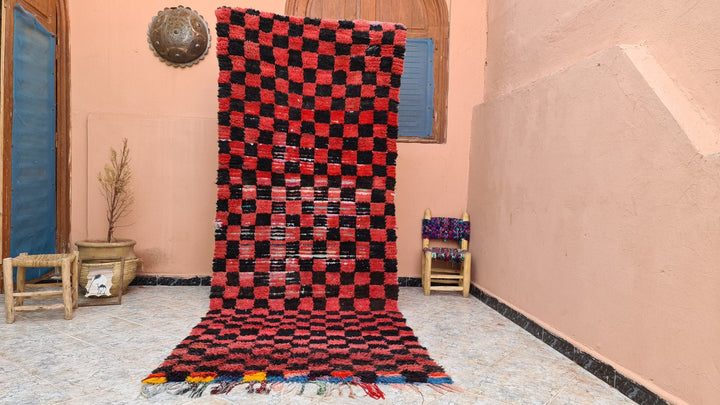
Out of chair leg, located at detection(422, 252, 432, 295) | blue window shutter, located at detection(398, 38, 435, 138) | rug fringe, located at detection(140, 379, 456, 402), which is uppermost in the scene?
blue window shutter, located at detection(398, 38, 435, 138)

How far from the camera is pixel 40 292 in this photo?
93.7 inches

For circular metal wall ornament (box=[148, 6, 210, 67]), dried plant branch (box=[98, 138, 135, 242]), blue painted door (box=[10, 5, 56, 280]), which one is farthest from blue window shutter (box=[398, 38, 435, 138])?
blue painted door (box=[10, 5, 56, 280])

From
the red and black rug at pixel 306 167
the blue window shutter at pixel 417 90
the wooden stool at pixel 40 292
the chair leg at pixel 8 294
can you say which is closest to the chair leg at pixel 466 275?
the red and black rug at pixel 306 167

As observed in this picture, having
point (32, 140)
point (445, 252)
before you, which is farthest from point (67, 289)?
point (445, 252)

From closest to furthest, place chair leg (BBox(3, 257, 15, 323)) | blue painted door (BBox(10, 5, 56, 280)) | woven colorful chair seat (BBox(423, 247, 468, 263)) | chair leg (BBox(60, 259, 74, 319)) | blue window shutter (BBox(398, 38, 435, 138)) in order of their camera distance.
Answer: chair leg (BBox(3, 257, 15, 323)), chair leg (BBox(60, 259, 74, 319)), blue painted door (BBox(10, 5, 56, 280)), woven colorful chair seat (BBox(423, 247, 468, 263)), blue window shutter (BBox(398, 38, 435, 138))

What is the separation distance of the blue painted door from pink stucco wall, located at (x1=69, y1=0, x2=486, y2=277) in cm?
18

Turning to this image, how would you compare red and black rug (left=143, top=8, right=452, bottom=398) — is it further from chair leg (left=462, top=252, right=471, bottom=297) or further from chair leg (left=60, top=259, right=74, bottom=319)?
chair leg (left=60, top=259, right=74, bottom=319)

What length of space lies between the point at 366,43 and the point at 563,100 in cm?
141

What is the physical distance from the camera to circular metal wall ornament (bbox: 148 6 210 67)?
332 cm

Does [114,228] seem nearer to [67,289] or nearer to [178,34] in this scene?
[67,289]

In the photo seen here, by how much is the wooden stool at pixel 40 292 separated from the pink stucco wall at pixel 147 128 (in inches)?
33.7

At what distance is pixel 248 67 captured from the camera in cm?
290

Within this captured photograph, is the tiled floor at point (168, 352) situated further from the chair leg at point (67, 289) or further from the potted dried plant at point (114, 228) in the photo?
the potted dried plant at point (114, 228)

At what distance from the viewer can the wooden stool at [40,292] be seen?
7.53 feet
